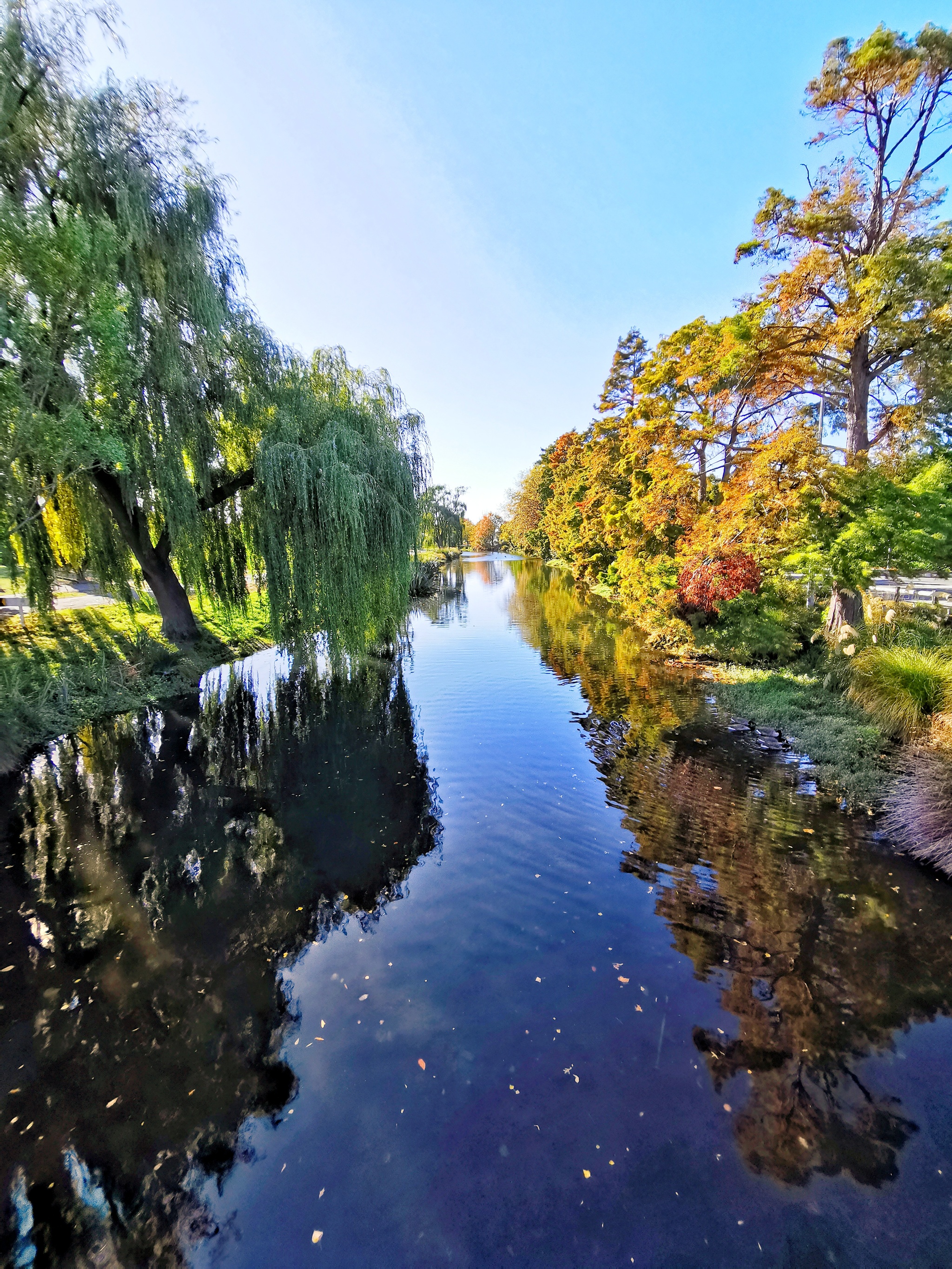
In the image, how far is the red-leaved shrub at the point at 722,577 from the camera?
40.9 feet

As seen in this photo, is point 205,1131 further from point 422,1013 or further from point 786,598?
point 786,598

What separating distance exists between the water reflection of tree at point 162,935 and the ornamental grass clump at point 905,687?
25.7ft

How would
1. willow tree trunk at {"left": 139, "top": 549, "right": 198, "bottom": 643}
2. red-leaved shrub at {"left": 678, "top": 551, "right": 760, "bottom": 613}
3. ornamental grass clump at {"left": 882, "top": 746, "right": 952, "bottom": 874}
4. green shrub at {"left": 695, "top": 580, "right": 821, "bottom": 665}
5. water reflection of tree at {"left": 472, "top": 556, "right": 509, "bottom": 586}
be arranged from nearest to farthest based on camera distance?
1. ornamental grass clump at {"left": 882, "top": 746, "right": 952, "bottom": 874}
2. red-leaved shrub at {"left": 678, "top": 551, "right": 760, "bottom": 613}
3. willow tree trunk at {"left": 139, "top": 549, "right": 198, "bottom": 643}
4. green shrub at {"left": 695, "top": 580, "right": 821, "bottom": 665}
5. water reflection of tree at {"left": 472, "top": 556, "right": 509, "bottom": 586}

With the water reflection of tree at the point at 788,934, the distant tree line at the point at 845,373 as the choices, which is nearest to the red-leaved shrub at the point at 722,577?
the distant tree line at the point at 845,373

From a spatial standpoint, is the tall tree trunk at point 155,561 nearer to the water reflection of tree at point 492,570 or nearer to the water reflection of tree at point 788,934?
the water reflection of tree at point 788,934

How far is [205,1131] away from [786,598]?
15977mm

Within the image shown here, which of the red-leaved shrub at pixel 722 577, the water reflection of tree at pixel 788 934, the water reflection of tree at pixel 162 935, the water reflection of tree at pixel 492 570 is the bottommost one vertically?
the water reflection of tree at pixel 788 934

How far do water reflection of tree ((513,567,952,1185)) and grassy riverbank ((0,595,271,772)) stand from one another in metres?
9.50

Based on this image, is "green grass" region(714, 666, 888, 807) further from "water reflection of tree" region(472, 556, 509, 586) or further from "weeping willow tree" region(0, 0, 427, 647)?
"water reflection of tree" region(472, 556, 509, 586)

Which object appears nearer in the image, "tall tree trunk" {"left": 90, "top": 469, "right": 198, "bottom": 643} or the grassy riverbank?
the grassy riverbank

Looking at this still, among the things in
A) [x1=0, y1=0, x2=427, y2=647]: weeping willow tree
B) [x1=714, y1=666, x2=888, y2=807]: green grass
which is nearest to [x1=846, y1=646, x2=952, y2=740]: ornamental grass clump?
A: [x1=714, y1=666, x2=888, y2=807]: green grass

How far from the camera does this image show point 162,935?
4.85 m

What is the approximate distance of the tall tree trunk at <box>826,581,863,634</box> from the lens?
11.7 meters

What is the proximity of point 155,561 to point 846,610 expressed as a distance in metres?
17.3
